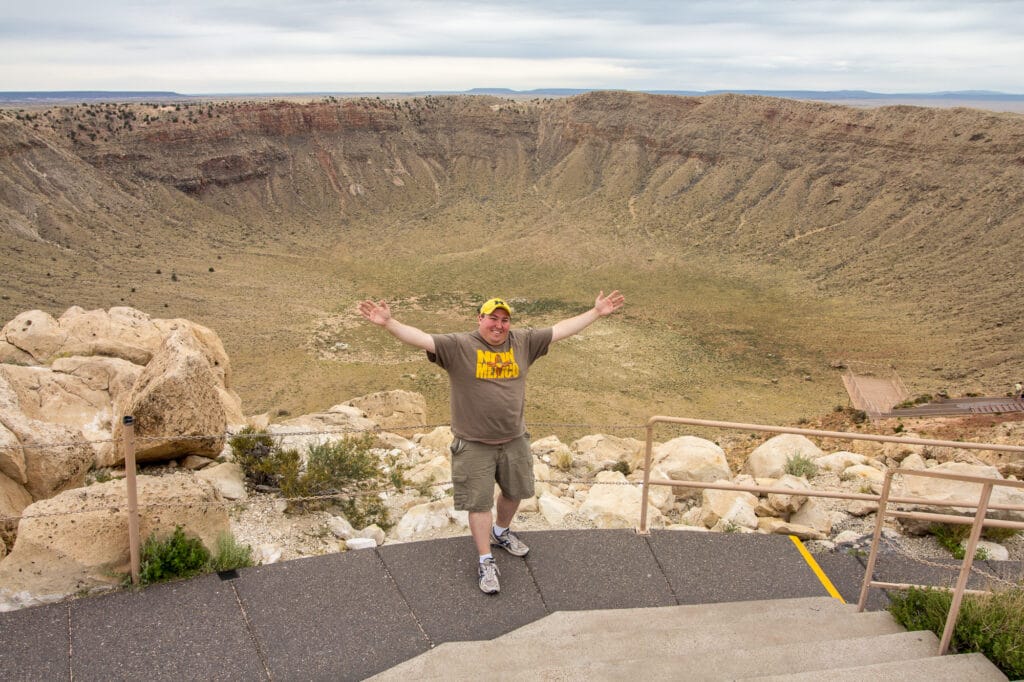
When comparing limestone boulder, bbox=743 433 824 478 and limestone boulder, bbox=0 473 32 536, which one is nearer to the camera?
limestone boulder, bbox=0 473 32 536

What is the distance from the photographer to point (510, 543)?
5363 mm

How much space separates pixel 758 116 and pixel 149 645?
54051 mm

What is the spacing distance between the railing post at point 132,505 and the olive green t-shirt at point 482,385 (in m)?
1.92

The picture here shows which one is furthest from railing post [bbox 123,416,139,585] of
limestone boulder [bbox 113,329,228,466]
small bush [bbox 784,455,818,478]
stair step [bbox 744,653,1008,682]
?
small bush [bbox 784,455,818,478]

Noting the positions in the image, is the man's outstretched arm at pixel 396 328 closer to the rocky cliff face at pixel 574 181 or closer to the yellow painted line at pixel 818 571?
the yellow painted line at pixel 818 571

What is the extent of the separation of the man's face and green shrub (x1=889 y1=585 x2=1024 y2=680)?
298 cm

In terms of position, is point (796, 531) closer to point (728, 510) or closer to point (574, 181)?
point (728, 510)

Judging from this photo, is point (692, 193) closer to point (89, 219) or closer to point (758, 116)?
point (758, 116)

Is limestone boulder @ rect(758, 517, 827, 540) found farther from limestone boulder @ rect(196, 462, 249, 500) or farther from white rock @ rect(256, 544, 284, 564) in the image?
limestone boulder @ rect(196, 462, 249, 500)

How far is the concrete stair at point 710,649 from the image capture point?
361 centimetres

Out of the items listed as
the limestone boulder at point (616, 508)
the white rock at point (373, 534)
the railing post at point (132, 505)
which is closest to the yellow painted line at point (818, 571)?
the limestone boulder at point (616, 508)

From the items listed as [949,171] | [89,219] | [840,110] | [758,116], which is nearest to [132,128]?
[89,219]

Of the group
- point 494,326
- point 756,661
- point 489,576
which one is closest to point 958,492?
point 756,661

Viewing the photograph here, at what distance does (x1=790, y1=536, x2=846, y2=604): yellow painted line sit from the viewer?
504 cm
